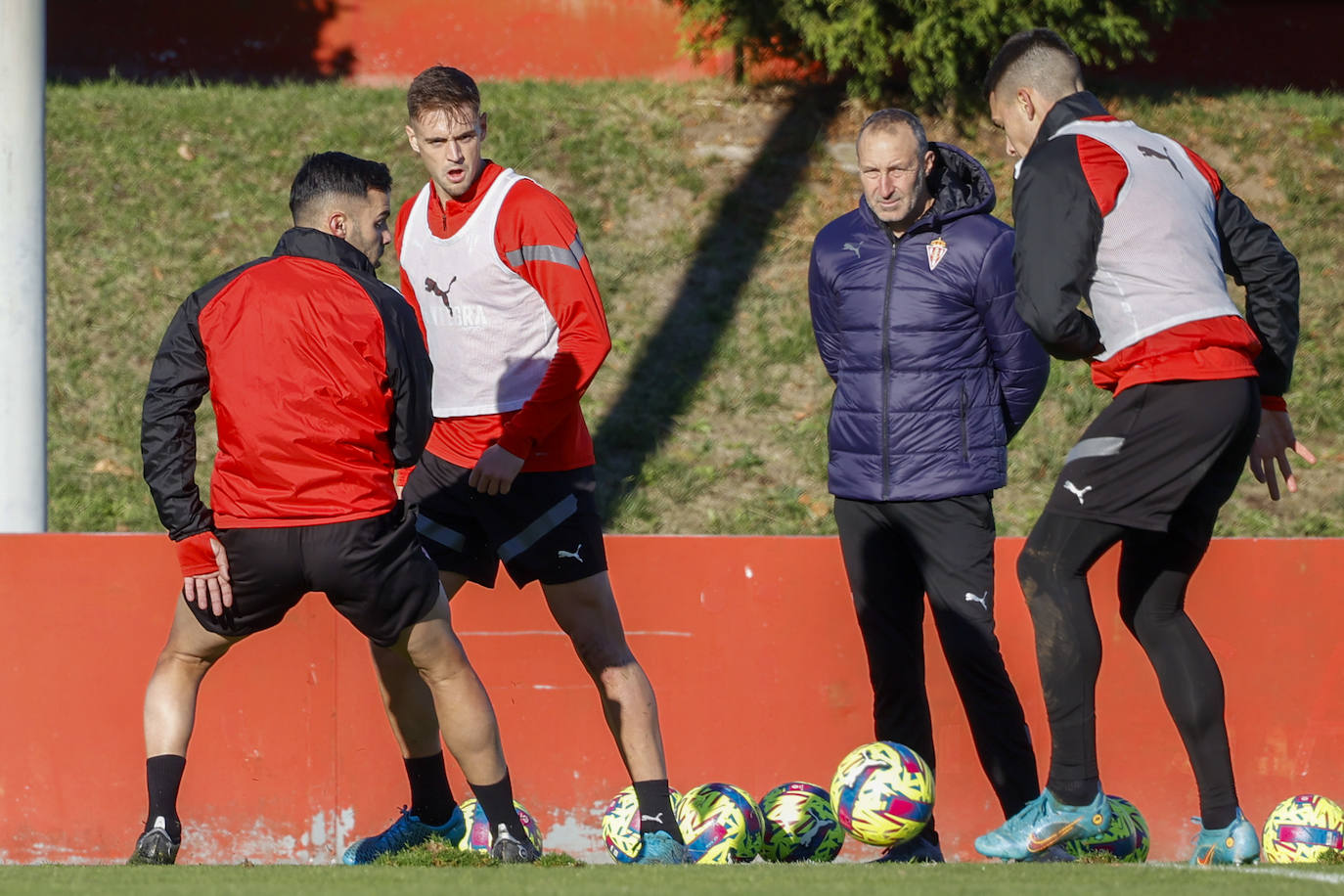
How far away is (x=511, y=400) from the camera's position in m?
4.98

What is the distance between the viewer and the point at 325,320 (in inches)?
170

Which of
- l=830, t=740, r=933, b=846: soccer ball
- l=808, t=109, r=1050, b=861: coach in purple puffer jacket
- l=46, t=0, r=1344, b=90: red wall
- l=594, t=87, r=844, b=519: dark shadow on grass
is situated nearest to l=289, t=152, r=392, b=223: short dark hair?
l=808, t=109, r=1050, b=861: coach in purple puffer jacket

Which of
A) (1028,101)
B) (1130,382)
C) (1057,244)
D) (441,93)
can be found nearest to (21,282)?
(441,93)

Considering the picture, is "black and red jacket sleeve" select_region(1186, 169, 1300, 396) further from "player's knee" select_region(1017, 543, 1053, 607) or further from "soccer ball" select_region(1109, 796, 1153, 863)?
"soccer ball" select_region(1109, 796, 1153, 863)

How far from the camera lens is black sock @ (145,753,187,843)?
4363 mm

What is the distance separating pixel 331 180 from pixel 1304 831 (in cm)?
393

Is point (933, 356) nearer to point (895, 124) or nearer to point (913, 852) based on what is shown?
point (895, 124)

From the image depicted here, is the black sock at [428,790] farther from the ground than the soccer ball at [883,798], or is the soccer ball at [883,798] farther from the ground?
the soccer ball at [883,798]

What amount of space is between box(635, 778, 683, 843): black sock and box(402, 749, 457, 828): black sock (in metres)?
0.69

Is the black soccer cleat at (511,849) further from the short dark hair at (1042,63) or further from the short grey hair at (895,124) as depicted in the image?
the short dark hair at (1042,63)

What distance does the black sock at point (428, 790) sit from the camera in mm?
5105

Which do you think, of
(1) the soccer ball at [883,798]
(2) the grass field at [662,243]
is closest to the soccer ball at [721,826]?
(1) the soccer ball at [883,798]

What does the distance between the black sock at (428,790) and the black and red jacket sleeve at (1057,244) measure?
2505 mm

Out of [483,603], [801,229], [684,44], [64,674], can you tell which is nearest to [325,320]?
[483,603]
